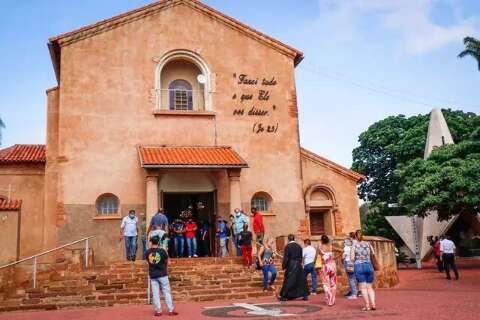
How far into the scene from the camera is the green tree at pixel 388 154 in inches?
1540

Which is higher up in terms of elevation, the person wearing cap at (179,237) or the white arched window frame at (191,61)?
the white arched window frame at (191,61)

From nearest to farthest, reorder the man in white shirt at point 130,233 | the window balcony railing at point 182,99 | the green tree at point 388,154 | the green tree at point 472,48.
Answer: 1. the man in white shirt at point 130,233
2. the window balcony railing at point 182,99
3. the green tree at point 472,48
4. the green tree at point 388,154

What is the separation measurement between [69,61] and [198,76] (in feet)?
17.2

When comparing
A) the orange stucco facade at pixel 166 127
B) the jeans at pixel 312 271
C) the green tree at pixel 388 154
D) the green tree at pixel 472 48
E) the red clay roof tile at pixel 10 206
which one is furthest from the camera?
the green tree at pixel 388 154

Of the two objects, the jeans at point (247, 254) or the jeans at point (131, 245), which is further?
the jeans at point (131, 245)

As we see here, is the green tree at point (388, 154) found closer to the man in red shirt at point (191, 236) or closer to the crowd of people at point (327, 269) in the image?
the man in red shirt at point (191, 236)

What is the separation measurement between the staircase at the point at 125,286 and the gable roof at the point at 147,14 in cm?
947

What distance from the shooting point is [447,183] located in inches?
958

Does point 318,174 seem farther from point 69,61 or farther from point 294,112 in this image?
point 69,61

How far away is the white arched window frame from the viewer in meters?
21.0

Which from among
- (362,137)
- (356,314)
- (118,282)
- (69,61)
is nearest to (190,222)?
(118,282)

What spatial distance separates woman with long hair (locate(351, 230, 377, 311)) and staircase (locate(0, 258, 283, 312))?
4.31 metres

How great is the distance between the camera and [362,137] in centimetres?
4450

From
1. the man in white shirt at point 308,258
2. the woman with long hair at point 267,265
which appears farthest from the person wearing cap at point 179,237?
the man in white shirt at point 308,258
